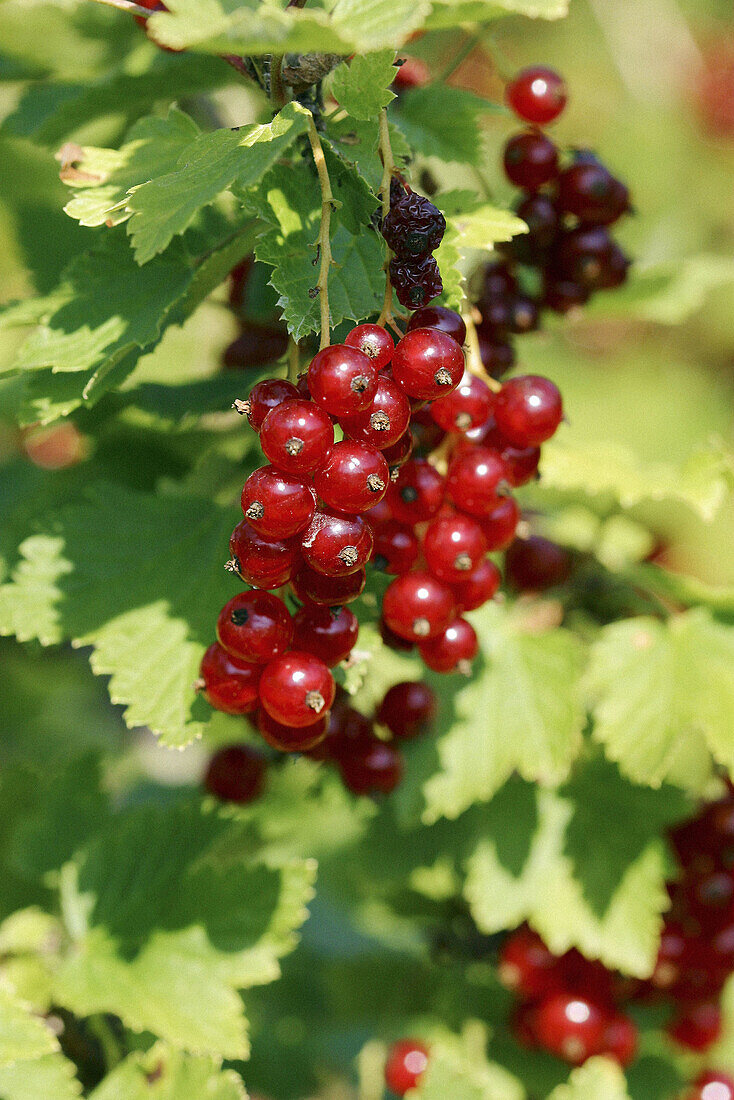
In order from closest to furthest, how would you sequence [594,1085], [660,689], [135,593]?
[135,593] < [594,1085] < [660,689]

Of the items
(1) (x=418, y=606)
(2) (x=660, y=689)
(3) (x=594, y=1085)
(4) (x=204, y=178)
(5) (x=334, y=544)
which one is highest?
(4) (x=204, y=178)

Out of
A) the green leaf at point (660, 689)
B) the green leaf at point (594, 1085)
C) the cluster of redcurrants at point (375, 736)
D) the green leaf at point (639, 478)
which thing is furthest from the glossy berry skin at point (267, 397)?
the green leaf at point (594, 1085)

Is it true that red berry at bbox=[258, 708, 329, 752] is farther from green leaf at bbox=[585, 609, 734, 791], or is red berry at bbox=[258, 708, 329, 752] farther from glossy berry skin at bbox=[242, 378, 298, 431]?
green leaf at bbox=[585, 609, 734, 791]

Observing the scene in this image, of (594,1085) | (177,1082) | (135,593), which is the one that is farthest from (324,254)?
(594,1085)

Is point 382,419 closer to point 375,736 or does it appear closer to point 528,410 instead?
point 528,410

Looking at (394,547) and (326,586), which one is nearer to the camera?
(326,586)
